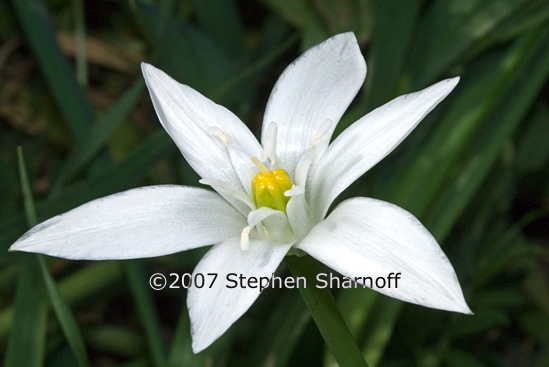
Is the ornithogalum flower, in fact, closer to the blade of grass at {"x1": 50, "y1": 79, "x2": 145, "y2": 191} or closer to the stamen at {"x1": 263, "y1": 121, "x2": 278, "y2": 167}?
the stamen at {"x1": 263, "y1": 121, "x2": 278, "y2": 167}

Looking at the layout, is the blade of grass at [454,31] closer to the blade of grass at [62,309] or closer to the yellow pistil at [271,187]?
the yellow pistil at [271,187]

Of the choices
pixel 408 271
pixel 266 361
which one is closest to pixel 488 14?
pixel 266 361

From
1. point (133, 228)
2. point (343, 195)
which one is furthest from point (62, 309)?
point (343, 195)

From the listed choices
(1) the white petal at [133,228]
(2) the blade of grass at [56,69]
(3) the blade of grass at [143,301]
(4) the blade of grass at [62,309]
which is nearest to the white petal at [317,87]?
(1) the white petal at [133,228]

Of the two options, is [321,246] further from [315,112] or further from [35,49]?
[35,49]

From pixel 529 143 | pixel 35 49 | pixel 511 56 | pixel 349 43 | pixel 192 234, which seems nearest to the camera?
pixel 192 234

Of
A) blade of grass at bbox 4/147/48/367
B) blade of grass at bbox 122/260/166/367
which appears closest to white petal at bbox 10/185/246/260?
blade of grass at bbox 4/147/48/367
